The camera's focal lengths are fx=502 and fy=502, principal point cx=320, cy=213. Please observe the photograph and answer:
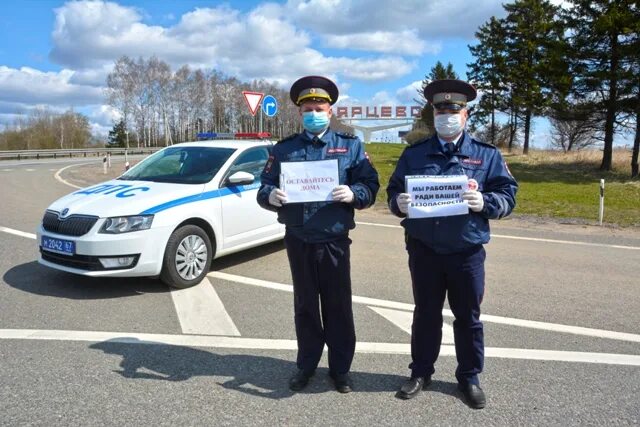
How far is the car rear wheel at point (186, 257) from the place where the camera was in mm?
5438

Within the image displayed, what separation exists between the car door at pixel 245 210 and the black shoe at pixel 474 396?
370 cm

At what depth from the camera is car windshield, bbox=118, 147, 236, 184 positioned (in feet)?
20.3

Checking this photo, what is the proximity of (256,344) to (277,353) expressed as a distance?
25 cm

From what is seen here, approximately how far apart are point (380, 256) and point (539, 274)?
2.12 meters

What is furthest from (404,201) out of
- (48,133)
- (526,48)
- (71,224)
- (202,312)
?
(48,133)

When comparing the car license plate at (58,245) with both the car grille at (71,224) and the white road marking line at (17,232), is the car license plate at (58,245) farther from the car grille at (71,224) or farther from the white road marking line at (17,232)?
the white road marking line at (17,232)

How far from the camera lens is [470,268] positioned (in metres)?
3.14

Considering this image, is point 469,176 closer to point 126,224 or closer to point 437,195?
point 437,195

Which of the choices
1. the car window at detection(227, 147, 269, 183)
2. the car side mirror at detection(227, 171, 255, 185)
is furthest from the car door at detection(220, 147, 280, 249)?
the car side mirror at detection(227, 171, 255, 185)

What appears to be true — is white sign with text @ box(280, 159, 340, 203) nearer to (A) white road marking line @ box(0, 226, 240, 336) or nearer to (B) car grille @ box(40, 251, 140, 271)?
(A) white road marking line @ box(0, 226, 240, 336)

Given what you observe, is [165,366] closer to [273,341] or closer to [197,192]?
[273,341]

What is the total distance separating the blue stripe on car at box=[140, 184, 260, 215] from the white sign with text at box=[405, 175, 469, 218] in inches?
127

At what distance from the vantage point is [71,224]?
5258 mm

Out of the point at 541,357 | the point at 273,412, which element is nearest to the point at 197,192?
the point at 273,412
